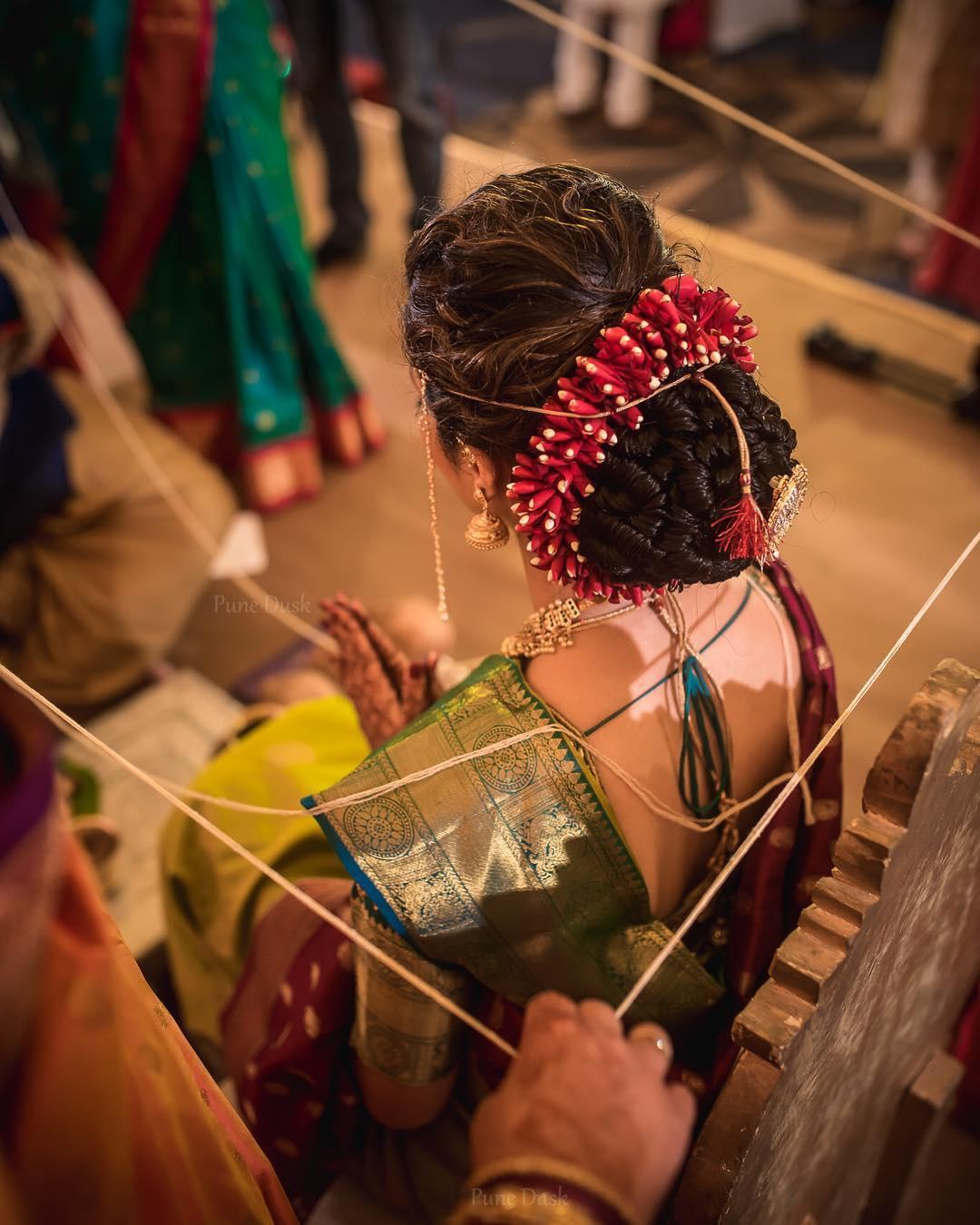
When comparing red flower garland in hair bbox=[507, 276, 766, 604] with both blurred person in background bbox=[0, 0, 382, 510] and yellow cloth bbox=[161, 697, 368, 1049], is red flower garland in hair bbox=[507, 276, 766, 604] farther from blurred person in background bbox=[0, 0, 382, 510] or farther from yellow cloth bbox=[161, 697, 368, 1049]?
blurred person in background bbox=[0, 0, 382, 510]

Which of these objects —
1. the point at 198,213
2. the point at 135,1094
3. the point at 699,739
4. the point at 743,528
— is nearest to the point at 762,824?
the point at 699,739

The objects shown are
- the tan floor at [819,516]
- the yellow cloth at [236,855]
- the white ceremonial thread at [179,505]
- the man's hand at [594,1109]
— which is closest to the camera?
the man's hand at [594,1109]

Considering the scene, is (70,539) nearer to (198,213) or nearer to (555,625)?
(198,213)

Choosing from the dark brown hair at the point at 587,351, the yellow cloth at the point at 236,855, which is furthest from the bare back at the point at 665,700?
the yellow cloth at the point at 236,855

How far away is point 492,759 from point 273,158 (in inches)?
69.0

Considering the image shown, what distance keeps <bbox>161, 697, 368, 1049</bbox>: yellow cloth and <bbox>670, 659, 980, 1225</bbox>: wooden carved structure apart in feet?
2.05

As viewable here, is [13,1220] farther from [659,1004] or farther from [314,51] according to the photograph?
[314,51]

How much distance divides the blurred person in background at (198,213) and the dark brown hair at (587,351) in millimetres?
1467

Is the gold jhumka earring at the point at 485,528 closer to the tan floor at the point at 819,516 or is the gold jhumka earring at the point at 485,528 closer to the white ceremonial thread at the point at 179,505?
the tan floor at the point at 819,516

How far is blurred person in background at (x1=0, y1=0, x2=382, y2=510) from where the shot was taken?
1.95 m

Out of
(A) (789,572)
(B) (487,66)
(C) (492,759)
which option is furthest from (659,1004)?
(B) (487,66)

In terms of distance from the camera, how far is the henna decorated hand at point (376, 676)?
1.12m

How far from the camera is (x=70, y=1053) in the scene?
1.67 ft

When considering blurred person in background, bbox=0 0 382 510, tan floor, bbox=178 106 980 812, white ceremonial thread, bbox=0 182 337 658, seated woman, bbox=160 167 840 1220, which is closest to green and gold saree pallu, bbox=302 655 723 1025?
seated woman, bbox=160 167 840 1220
